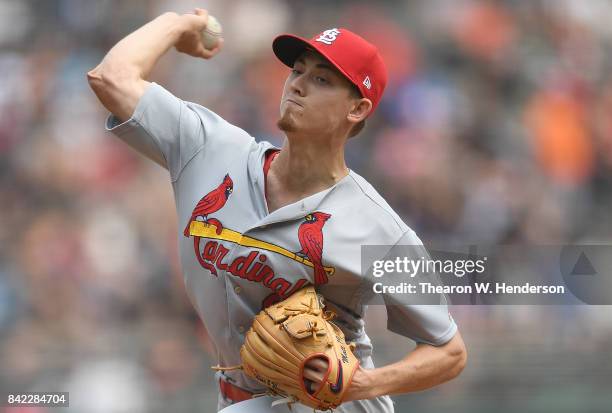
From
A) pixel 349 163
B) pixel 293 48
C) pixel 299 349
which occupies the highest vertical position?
pixel 349 163

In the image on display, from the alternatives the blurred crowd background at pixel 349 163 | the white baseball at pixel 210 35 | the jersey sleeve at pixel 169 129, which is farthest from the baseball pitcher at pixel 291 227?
the blurred crowd background at pixel 349 163

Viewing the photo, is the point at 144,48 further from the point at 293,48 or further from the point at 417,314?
the point at 417,314

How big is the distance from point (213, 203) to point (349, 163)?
3.88 m

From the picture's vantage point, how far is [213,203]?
3531mm

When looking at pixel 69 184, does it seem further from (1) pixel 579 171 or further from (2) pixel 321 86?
(2) pixel 321 86

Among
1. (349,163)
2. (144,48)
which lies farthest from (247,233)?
(349,163)

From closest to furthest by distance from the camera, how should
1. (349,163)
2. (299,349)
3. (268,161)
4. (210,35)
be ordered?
(299,349) → (268,161) → (210,35) → (349,163)

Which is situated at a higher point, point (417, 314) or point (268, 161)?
point (268, 161)

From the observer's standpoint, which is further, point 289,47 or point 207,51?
point 207,51

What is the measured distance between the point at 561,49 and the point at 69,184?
3842 mm

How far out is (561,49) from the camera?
850 centimetres

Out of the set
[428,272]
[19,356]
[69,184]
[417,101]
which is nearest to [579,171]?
[417,101]

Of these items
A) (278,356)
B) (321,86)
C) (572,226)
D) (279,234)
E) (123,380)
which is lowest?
(278,356)

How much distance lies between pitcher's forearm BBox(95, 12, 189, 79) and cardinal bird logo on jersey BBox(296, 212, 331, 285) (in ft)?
2.33
